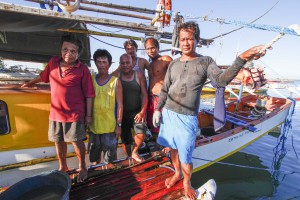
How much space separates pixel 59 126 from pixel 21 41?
3410 mm

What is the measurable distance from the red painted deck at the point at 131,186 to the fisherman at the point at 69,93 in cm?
69

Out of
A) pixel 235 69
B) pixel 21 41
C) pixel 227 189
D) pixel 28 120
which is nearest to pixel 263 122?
pixel 227 189

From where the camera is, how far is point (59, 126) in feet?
9.17

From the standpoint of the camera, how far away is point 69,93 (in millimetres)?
2721

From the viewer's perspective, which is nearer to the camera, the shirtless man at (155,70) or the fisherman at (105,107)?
the fisherman at (105,107)

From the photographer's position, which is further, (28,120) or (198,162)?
(198,162)

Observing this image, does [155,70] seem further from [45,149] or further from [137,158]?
[45,149]

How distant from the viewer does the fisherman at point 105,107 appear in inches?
119

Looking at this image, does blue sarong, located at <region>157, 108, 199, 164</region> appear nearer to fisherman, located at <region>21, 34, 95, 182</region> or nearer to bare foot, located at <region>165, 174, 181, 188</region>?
bare foot, located at <region>165, 174, 181, 188</region>

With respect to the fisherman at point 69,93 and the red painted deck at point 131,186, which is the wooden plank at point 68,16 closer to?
the fisherman at point 69,93

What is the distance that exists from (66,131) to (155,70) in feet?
6.78

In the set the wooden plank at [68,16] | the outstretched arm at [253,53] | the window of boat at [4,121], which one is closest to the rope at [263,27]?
the outstretched arm at [253,53]

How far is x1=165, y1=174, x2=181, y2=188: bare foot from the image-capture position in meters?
2.93

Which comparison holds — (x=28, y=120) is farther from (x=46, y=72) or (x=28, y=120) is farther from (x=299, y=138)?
(x=299, y=138)
